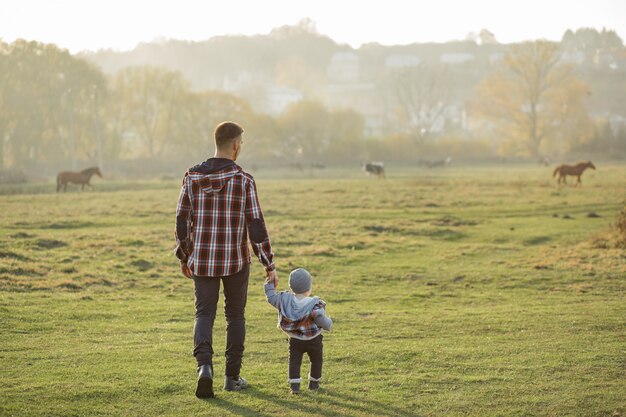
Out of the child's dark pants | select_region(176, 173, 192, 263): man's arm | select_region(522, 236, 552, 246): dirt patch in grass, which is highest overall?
select_region(176, 173, 192, 263): man's arm

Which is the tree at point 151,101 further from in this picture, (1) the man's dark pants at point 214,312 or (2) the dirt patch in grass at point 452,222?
(1) the man's dark pants at point 214,312

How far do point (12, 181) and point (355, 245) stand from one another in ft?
113

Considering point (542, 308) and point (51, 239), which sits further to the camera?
point (51, 239)

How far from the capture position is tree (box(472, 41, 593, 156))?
318ft

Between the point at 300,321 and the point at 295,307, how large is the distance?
0.14 metres

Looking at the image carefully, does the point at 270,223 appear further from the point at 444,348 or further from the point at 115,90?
the point at 115,90

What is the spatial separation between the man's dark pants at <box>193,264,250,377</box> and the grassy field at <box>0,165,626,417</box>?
369 millimetres

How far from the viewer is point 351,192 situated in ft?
147

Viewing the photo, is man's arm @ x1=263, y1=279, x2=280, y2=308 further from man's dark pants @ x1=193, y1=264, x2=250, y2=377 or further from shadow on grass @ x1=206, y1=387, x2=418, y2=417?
shadow on grass @ x1=206, y1=387, x2=418, y2=417

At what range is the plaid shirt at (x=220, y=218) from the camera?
7.60 m

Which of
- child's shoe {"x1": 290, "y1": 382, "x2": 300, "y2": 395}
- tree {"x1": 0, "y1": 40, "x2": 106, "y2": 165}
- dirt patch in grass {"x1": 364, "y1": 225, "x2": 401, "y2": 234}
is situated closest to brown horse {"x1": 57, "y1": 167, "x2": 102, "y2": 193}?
tree {"x1": 0, "y1": 40, "x2": 106, "y2": 165}

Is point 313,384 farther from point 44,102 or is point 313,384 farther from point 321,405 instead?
point 44,102

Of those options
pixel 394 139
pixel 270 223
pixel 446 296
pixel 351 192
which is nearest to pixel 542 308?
pixel 446 296

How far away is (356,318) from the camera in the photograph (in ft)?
41.6
